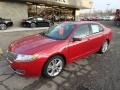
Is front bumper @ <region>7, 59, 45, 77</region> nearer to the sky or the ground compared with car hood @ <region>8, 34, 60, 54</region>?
nearer to the ground

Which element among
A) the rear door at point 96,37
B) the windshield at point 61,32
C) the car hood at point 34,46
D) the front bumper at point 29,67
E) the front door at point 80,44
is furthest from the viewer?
the rear door at point 96,37

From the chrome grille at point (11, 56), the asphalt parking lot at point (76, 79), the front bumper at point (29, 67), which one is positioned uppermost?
the chrome grille at point (11, 56)

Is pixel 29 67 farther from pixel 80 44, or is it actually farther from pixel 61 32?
pixel 80 44

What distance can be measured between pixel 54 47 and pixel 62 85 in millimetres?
1013

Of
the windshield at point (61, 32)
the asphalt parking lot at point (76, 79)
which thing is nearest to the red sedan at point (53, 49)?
the windshield at point (61, 32)

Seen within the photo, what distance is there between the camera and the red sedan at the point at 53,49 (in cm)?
415

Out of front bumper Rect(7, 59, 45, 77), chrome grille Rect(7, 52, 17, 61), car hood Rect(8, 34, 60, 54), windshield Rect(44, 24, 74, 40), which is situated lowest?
front bumper Rect(7, 59, 45, 77)

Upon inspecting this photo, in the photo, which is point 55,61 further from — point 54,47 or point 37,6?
point 37,6

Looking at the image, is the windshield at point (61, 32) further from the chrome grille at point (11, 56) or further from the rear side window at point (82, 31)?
the chrome grille at point (11, 56)

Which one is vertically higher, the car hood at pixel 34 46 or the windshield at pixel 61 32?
the windshield at pixel 61 32

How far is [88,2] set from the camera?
3488cm

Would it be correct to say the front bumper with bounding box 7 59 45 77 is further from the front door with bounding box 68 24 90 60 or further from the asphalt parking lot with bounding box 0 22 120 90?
the front door with bounding box 68 24 90 60

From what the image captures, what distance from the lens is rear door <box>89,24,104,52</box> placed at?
19.4ft

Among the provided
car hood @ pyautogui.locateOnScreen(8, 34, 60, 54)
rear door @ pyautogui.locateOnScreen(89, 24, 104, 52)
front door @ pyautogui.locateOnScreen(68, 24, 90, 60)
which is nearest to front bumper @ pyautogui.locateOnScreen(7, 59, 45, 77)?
Answer: car hood @ pyautogui.locateOnScreen(8, 34, 60, 54)
